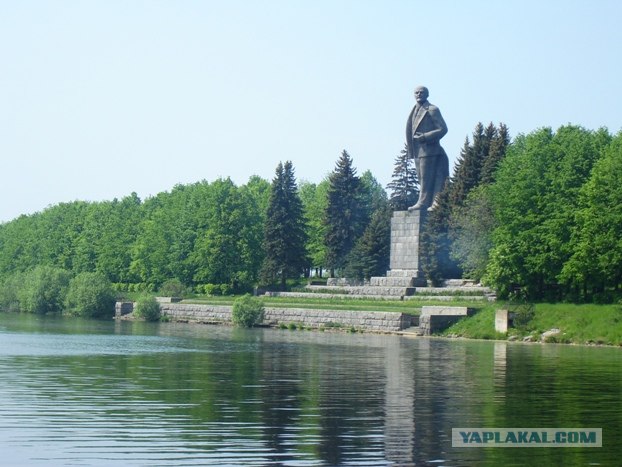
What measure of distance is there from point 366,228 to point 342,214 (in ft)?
29.2

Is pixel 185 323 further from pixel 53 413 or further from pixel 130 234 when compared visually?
pixel 53 413

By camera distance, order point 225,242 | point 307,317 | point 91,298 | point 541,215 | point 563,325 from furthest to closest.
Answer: point 225,242 < point 91,298 < point 307,317 < point 541,215 < point 563,325

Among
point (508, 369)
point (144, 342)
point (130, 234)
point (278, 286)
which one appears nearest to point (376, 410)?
point (508, 369)

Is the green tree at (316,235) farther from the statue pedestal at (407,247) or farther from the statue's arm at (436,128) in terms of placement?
the statue's arm at (436,128)

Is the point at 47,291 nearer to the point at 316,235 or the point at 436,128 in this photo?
the point at 316,235

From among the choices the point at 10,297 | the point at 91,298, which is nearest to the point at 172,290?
the point at 91,298

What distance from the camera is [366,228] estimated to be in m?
83.2

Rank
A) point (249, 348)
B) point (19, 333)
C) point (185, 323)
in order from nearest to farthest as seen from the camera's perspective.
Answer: point (249, 348)
point (19, 333)
point (185, 323)

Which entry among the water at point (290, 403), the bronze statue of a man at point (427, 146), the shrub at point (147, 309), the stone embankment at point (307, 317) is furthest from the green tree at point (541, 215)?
the shrub at point (147, 309)

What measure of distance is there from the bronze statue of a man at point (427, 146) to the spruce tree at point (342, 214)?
2293cm

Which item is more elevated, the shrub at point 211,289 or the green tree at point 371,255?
Result: the green tree at point 371,255

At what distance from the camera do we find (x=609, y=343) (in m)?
46.7

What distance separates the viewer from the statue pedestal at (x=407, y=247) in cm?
6638

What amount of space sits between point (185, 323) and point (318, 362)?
37521mm
